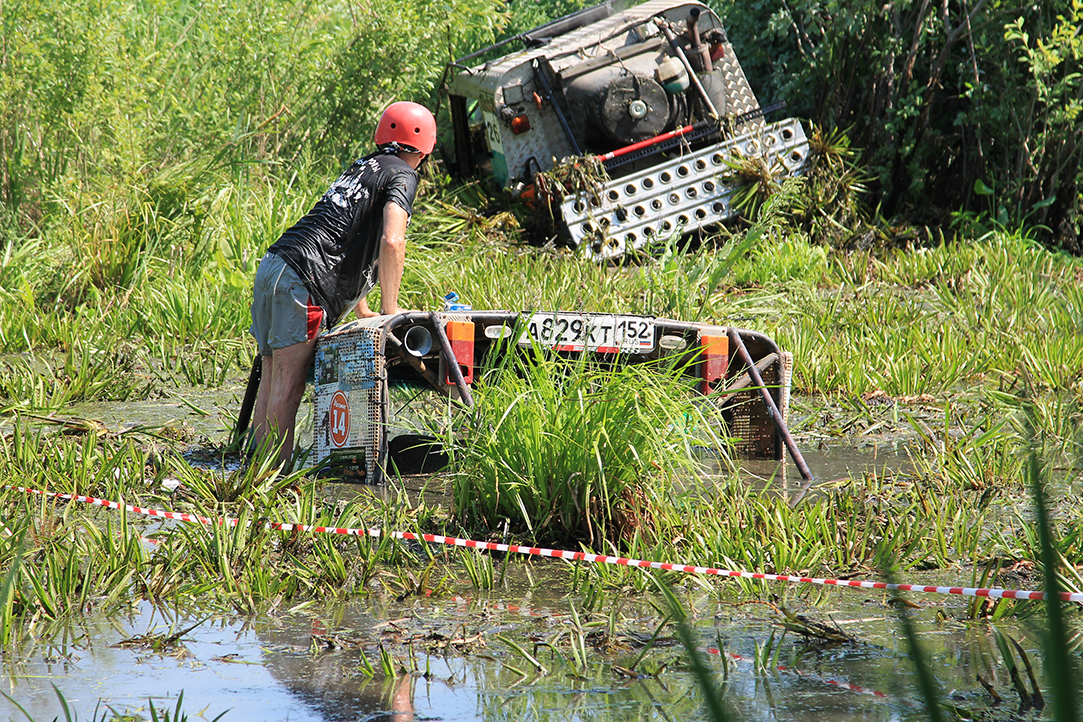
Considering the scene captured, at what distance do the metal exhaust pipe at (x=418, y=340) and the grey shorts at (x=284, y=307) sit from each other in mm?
494

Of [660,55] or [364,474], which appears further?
[660,55]

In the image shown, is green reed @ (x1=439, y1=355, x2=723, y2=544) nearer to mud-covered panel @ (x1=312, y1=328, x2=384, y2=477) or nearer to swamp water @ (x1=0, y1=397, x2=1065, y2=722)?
swamp water @ (x1=0, y1=397, x2=1065, y2=722)

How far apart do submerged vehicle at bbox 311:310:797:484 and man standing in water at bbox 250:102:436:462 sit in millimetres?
167

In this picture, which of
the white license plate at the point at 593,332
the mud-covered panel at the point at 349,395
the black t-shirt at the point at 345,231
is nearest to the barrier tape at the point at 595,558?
the mud-covered panel at the point at 349,395

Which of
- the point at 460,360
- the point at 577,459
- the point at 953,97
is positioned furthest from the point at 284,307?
the point at 953,97

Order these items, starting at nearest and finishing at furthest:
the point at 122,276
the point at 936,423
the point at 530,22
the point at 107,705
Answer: the point at 107,705
the point at 936,423
the point at 122,276
the point at 530,22

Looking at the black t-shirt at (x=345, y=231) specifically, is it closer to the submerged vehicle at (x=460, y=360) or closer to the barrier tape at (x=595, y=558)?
the submerged vehicle at (x=460, y=360)

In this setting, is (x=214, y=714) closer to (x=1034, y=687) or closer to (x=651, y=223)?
(x=1034, y=687)

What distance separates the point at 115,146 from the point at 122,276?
1.14 m

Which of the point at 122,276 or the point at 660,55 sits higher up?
the point at 660,55

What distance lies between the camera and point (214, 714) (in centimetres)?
269

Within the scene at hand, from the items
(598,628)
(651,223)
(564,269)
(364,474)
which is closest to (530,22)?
(651,223)

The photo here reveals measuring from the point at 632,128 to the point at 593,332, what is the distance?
5.02 m

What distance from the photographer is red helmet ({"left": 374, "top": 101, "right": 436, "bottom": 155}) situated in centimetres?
538
